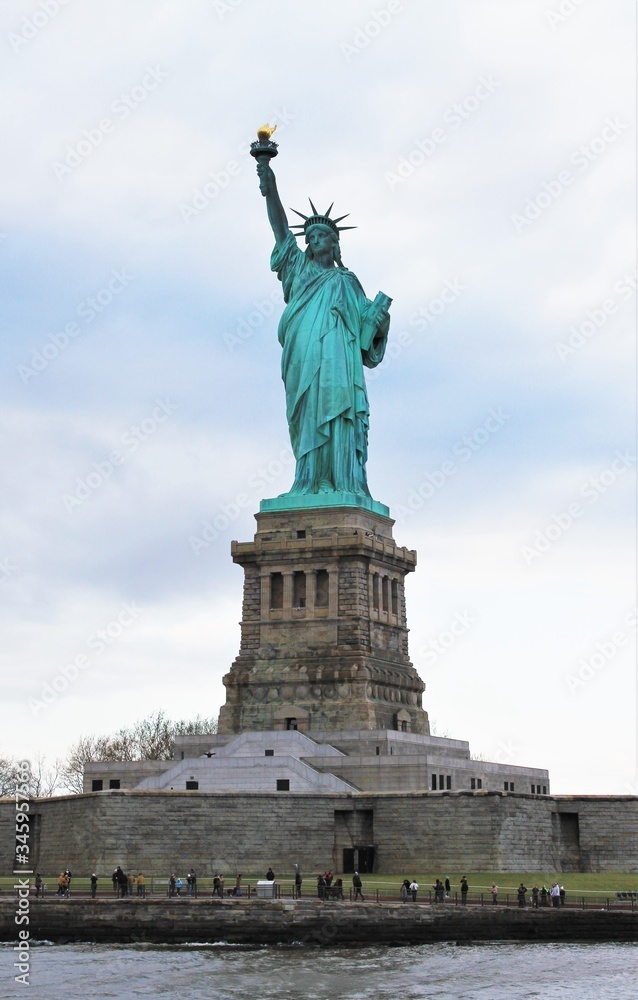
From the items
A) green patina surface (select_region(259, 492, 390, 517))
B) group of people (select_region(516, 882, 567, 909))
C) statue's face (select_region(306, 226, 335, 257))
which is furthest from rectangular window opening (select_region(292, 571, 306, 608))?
group of people (select_region(516, 882, 567, 909))

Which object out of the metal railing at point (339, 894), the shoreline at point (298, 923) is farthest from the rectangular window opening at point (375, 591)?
the shoreline at point (298, 923)

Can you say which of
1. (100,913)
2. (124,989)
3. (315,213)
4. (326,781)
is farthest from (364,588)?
(124,989)

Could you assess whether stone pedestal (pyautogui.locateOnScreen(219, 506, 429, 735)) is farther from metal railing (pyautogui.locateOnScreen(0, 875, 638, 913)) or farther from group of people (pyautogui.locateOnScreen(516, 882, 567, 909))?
group of people (pyautogui.locateOnScreen(516, 882, 567, 909))

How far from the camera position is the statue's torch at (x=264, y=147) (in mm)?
63906

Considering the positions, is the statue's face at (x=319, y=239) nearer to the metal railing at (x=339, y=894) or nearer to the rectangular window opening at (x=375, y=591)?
the rectangular window opening at (x=375, y=591)

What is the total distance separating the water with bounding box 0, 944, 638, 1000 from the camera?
3584 cm

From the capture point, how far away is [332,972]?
125 feet

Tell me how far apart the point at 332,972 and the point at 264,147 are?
35.4m

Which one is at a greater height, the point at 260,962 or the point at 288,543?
the point at 288,543

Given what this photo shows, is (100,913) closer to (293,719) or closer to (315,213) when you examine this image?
(293,719)

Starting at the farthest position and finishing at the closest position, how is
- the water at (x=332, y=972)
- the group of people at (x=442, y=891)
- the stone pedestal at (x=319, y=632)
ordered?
the stone pedestal at (x=319, y=632) < the group of people at (x=442, y=891) < the water at (x=332, y=972)

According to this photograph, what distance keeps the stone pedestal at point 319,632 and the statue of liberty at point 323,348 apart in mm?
1726

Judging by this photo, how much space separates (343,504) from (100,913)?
2236 centimetres

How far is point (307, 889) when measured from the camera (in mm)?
45594
